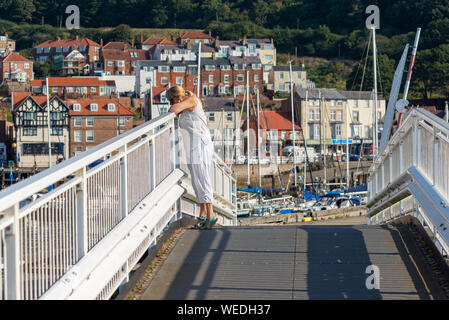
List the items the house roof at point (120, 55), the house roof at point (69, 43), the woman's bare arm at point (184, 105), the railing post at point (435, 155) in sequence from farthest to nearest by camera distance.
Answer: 1. the house roof at point (69, 43)
2. the house roof at point (120, 55)
3. the woman's bare arm at point (184, 105)
4. the railing post at point (435, 155)

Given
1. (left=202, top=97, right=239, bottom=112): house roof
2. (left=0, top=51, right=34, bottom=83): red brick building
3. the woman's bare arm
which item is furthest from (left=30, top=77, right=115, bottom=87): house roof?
the woman's bare arm

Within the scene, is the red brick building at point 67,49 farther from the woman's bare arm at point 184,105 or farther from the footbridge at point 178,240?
the footbridge at point 178,240

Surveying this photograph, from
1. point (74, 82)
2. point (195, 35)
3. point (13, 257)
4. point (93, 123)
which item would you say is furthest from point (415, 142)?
point (195, 35)

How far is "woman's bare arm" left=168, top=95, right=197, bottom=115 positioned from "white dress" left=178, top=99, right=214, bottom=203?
102 millimetres

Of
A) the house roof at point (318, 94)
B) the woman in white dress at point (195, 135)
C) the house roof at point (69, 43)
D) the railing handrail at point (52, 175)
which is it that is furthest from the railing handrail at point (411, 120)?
the house roof at point (69, 43)

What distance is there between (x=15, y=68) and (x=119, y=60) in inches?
713

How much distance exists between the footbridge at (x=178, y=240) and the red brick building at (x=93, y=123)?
71.3 m

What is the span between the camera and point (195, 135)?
9242 millimetres

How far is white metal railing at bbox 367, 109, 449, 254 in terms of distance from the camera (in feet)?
23.8

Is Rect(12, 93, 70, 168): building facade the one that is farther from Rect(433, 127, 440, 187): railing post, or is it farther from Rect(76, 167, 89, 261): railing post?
Rect(76, 167, 89, 261): railing post

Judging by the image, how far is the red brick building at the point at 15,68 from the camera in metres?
128

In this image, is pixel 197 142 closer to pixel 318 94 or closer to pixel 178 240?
pixel 178 240
